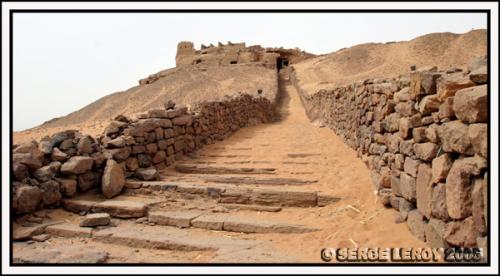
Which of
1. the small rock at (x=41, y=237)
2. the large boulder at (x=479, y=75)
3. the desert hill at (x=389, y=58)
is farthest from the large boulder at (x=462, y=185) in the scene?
the desert hill at (x=389, y=58)

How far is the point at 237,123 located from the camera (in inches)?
447

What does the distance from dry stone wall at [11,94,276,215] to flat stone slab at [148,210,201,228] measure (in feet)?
3.39

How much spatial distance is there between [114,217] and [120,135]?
1.64 m

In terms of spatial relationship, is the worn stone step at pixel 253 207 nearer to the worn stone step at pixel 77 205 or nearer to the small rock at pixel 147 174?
the small rock at pixel 147 174

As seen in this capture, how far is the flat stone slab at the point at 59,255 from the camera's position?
382 centimetres

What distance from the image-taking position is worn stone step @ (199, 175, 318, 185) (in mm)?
5983

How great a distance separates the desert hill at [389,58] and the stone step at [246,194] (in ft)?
53.6

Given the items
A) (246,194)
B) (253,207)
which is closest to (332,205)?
(253,207)

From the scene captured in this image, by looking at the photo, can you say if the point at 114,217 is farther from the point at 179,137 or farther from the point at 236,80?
the point at 236,80

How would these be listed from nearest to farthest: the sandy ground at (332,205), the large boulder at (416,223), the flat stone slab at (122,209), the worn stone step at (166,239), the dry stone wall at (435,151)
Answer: the dry stone wall at (435,151), the large boulder at (416,223), the sandy ground at (332,205), the worn stone step at (166,239), the flat stone slab at (122,209)

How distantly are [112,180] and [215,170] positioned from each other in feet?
6.04

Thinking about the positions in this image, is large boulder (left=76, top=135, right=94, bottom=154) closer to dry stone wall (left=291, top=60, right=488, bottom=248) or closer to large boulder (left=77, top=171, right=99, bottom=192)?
large boulder (left=77, top=171, right=99, bottom=192)

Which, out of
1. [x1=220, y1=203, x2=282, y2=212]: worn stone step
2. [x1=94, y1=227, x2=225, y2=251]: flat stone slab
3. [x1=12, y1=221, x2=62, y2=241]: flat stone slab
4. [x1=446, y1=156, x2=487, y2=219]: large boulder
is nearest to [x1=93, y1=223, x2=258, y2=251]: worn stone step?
[x1=94, y1=227, x2=225, y2=251]: flat stone slab

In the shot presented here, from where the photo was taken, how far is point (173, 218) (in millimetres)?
5020
